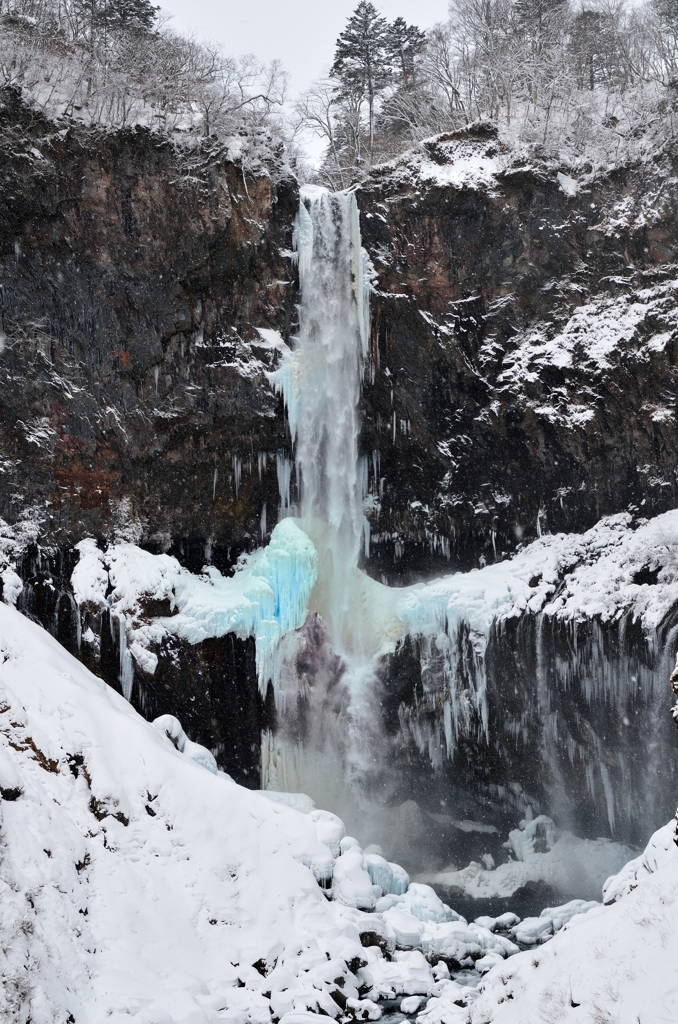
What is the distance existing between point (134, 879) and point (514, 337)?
44.7 ft

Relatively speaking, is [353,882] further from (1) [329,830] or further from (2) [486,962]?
(2) [486,962]

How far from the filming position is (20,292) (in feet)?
58.5

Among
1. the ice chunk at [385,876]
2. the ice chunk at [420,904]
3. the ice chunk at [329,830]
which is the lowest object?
the ice chunk at [420,904]

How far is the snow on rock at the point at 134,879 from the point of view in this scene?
937 centimetres

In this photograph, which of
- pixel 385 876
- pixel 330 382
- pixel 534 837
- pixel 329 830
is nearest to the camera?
pixel 329 830

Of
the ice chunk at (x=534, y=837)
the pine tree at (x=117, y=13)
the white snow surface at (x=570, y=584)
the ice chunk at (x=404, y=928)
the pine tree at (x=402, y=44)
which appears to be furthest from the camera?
the pine tree at (x=402, y=44)

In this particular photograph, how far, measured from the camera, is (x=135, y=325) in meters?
18.5

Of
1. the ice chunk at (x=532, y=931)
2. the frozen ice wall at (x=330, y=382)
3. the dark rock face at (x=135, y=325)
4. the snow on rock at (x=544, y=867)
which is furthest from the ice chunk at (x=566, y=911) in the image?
the dark rock face at (x=135, y=325)

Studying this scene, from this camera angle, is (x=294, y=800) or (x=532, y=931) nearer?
(x=532, y=931)

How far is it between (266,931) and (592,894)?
805cm

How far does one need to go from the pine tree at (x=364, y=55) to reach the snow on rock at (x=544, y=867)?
81.6 ft

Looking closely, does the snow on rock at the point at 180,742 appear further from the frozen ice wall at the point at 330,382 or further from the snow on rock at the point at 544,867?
the snow on rock at the point at 544,867

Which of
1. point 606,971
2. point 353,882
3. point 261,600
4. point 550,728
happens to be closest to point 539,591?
point 550,728

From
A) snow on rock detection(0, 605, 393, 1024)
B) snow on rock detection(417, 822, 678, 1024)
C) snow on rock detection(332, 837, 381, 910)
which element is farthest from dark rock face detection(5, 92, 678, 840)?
snow on rock detection(417, 822, 678, 1024)
